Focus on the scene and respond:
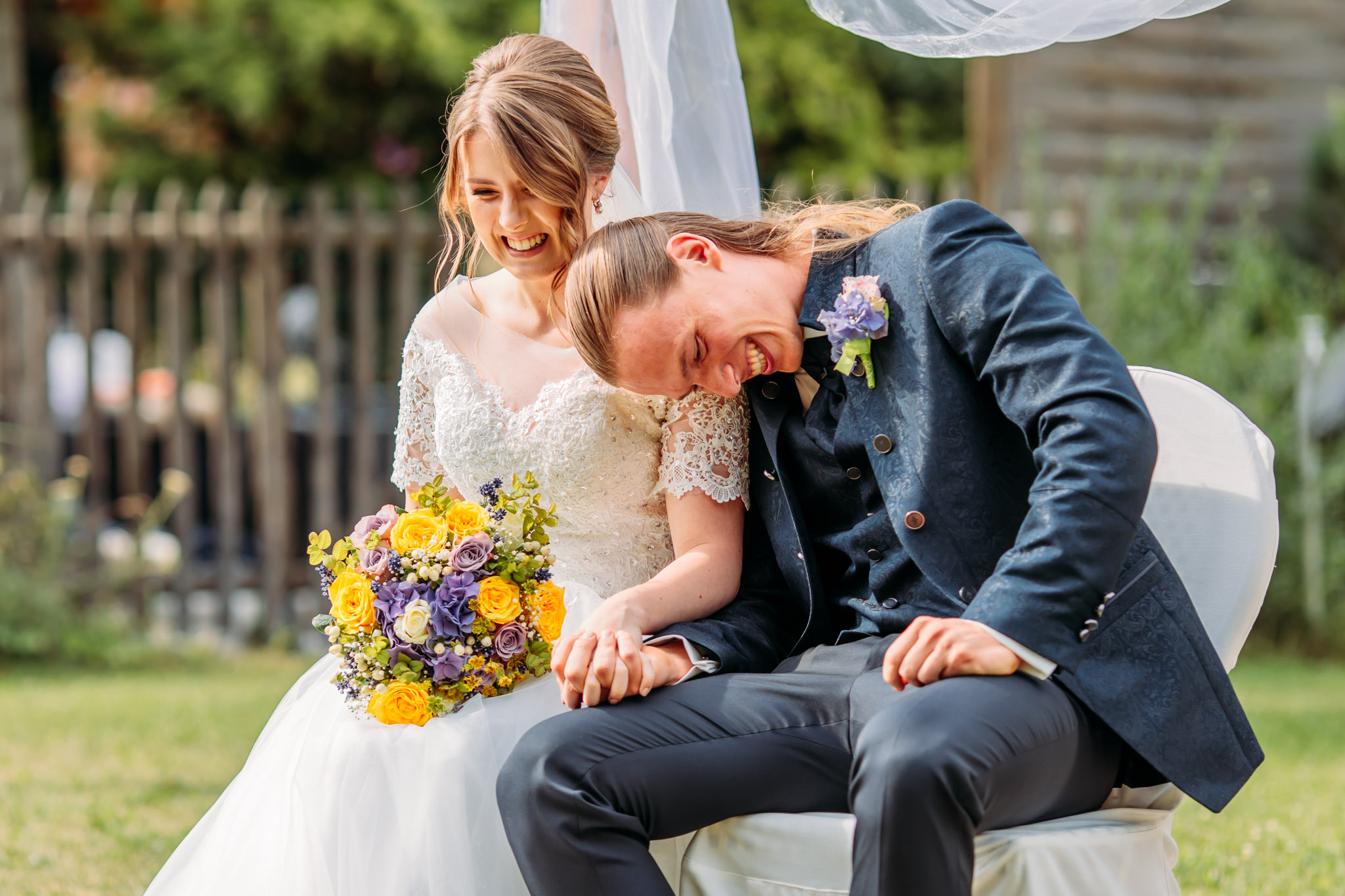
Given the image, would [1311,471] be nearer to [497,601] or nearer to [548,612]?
[548,612]

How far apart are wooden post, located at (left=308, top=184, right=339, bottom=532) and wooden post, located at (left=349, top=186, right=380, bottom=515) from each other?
0.34ft

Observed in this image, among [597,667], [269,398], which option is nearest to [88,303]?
[269,398]

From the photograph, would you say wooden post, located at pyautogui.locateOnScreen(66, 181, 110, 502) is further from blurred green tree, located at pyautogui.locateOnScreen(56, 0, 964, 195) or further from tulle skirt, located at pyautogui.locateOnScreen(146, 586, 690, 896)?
blurred green tree, located at pyautogui.locateOnScreen(56, 0, 964, 195)

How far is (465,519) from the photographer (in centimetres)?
219

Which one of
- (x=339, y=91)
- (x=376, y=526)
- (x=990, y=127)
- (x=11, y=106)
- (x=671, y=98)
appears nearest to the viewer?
(x=376, y=526)

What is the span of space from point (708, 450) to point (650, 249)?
17.3 inches

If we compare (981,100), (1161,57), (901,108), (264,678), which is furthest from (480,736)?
(901,108)

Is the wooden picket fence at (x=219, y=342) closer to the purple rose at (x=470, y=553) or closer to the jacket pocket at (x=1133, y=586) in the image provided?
the purple rose at (x=470, y=553)

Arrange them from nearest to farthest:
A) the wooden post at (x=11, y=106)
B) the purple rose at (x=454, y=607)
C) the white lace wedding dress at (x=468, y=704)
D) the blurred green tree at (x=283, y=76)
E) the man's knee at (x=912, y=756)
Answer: the man's knee at (x=912, y=756) → the white lace wedding dress at (x=468, y=704) → the purple rose at (x=454, y=607) → the wooden post at (x=11, y=106) → the blurred green tree at (x=283, y=76)

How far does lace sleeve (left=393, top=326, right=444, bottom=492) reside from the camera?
275 cm

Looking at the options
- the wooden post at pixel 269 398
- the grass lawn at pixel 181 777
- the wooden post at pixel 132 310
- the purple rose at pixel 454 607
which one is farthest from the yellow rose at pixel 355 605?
the wooden post at pixel 132 310

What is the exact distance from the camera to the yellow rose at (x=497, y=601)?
2098mm

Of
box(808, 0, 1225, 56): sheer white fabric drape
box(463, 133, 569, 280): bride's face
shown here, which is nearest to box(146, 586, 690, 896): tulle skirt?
box(463, 133, 569, 280): bride's face

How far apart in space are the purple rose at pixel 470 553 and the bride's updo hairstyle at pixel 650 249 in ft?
1.21
